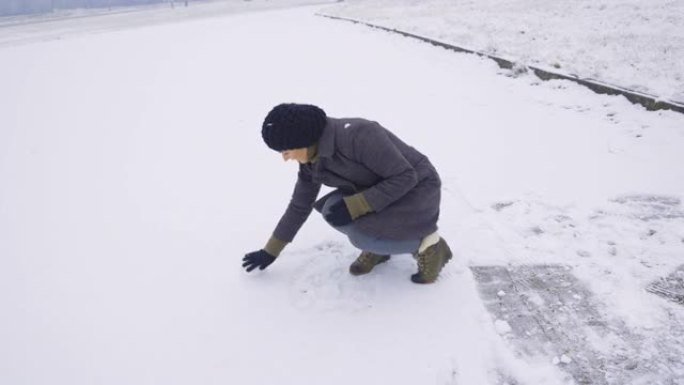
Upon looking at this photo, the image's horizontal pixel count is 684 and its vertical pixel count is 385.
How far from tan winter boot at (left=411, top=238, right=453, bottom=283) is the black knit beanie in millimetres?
888

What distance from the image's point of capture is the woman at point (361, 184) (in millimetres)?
2090

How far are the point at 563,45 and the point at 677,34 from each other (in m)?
1.53

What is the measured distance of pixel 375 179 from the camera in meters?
2.30

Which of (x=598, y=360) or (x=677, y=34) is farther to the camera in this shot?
(x=677, y=34)

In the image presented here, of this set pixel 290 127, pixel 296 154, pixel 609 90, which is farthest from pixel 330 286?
pixel 609 90

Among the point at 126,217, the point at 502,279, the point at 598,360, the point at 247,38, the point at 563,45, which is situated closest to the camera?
the point at 598,360

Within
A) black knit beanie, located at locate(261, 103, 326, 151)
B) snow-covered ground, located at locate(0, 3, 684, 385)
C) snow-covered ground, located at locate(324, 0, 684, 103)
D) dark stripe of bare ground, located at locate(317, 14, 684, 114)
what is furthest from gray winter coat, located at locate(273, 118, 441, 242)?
snow-covered ground, located at locate(324, 0, 684, 103)

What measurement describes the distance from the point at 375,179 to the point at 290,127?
52 cm

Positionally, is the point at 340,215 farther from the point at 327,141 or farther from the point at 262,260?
the point at 262,260

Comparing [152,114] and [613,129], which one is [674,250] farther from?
[152,114]

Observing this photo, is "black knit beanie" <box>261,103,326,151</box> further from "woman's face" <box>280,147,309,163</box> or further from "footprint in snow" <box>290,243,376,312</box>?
"footprint in snow" <box>290,243,376,312</box>

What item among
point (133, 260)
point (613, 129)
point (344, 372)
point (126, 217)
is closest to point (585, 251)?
point (344, 372)

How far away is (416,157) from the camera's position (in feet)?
7.64

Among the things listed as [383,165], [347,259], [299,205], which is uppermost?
[383,165]
